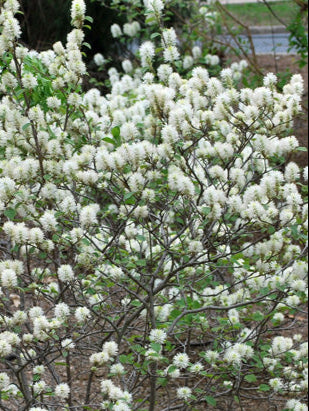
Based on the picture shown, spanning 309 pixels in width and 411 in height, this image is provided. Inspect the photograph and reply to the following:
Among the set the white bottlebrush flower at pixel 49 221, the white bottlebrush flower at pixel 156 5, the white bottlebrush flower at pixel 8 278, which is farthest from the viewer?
the white bottlebrush flower at pixel 156 5

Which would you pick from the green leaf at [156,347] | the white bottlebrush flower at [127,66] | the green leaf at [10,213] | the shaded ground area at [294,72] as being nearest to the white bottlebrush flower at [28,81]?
the green leaf at [10,213]

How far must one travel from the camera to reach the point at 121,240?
3.55 m

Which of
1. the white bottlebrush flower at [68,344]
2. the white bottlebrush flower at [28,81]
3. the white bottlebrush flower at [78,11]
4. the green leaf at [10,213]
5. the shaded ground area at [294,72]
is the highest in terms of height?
the shaded ground area at [294,72]

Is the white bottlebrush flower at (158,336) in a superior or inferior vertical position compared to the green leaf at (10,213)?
inferior

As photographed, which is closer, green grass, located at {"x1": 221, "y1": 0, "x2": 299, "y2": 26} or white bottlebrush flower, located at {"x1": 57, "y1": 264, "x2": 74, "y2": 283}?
white bottlebrush flower, located at {"x1": 57, "y1": 264, "x2": 74, "y2": 283}

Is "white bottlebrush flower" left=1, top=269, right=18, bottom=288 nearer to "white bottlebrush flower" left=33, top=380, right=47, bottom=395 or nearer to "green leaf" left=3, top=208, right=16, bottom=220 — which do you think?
"green leaf" left=3, top=208, right=16, bottom=220

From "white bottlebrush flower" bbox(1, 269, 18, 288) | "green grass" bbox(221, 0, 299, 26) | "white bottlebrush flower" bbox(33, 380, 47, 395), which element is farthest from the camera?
"green grass" bbox(221, 0, 299, 26)

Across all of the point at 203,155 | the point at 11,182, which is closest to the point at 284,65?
the point at 203,155

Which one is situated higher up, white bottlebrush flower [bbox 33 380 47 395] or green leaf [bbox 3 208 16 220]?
green leaf [bbox 3 208 16 220]

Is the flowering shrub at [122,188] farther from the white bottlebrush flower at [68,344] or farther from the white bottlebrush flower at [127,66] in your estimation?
the white bottlebrush flower at [127,66]

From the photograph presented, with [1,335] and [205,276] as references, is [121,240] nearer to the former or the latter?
[205,276]

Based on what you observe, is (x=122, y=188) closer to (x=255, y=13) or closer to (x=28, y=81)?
(x=28, y=81)

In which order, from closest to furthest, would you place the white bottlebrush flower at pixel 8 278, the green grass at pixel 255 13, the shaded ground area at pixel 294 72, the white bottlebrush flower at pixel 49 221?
the white bottlebrush flower at pixel 8 278
the white bottlebrush flower at pixel 49 221
the shaded ground area at pixel 294 72
the green grass at pixel 255 13

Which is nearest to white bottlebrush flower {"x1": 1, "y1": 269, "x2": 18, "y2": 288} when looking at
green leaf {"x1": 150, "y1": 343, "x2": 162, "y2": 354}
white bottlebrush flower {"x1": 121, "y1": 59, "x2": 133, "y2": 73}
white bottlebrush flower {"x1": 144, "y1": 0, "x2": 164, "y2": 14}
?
green leaf {"x1": 150, "y1": 343, "x2": 162, "y2": 354}
